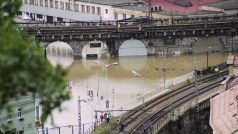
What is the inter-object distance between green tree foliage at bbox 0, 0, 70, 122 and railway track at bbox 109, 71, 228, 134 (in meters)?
16.0

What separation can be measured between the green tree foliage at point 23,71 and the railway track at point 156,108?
52.5 ft

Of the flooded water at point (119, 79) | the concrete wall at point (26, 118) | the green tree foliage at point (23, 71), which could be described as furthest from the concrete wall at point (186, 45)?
the green tree foliage at point (23, 71)

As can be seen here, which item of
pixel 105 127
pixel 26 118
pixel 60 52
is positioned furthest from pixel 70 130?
pixel 60 52

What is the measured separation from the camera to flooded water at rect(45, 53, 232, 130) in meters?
27.5

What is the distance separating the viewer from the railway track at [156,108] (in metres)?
22.3

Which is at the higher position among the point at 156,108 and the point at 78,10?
the point at 78,10

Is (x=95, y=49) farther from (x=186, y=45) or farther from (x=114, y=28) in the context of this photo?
(x=186, y=45)

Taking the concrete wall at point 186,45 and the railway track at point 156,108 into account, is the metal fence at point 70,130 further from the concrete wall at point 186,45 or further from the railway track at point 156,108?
the concrete wall at point 186,45

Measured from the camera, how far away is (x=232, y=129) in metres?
18.3

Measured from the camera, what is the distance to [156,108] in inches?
1005

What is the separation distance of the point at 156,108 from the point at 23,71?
2063 centimetres

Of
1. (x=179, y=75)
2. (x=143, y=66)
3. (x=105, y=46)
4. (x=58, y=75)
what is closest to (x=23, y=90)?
(x=58, y=75)

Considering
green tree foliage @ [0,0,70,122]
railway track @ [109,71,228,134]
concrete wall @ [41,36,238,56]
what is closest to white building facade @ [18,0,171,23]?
concrete wall @ [41,36,238,56]

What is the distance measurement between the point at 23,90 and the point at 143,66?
3527cm
